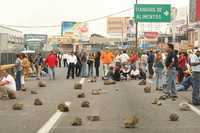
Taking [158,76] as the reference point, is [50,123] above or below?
below

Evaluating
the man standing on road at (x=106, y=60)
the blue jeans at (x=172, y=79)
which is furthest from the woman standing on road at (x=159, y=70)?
the man standing on road at (x=106, y=60)

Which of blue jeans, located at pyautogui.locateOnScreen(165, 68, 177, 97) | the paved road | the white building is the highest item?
the white building

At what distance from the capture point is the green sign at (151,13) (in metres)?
55.4

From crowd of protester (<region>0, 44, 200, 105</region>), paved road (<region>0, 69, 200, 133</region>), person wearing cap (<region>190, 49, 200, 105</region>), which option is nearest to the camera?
paved road (<region>0, 69, 200, 133</region>)

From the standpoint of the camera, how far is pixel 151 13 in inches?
2205

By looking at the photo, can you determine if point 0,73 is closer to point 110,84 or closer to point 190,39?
point 110,84

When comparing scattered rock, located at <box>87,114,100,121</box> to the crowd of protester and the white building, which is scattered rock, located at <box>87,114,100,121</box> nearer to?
the crowd of protester

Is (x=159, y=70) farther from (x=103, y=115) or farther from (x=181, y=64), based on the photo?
(x=103, y=115)

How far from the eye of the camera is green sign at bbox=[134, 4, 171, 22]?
5538 cm

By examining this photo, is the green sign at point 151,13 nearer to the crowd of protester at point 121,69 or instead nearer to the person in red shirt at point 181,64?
the crowd of protester at point 121,69

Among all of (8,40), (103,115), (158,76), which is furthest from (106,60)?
(103,115)

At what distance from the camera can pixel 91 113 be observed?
17828mm

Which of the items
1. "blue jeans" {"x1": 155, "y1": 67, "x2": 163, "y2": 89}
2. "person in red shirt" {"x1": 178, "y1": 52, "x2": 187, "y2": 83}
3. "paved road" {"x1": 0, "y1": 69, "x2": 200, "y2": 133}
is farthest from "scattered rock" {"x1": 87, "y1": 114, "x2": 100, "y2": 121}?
"person in red shirt" {"x1": 178, "y1": 52, "x2": 187, "y2": 83}

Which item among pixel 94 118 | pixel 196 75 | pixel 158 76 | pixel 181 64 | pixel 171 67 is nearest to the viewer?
pixel 94 118
